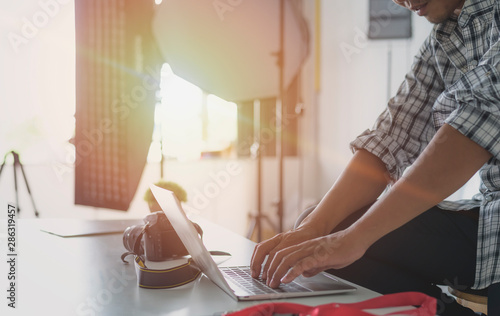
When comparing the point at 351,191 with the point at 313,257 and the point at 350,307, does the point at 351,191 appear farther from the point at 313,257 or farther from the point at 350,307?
the point at 350,307

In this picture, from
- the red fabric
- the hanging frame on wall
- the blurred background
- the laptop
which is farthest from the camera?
the hanging frame on wall

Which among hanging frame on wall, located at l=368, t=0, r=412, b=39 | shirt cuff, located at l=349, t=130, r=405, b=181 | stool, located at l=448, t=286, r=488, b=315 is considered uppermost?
hanging frame on wall, located at l=368, t=0, r=412, b=39

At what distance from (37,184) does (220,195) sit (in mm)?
1364

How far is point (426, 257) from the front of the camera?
89cm

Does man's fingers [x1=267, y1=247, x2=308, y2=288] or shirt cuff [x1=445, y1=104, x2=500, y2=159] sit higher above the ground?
shirt cuff [x1=445, y1=104, x2=500, y2=159]

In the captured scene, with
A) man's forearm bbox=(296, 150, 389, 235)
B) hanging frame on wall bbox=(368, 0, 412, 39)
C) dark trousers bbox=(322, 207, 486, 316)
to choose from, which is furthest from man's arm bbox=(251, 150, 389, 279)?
hanging frame on wall bbox=(368, 0, 412, 39)

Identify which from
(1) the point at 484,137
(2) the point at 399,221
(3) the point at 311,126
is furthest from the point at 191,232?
(3) the point at 311,126

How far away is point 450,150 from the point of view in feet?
2.50

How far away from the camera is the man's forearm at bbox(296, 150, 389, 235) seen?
3.07 ft

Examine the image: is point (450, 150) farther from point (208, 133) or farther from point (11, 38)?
point (208, 133)

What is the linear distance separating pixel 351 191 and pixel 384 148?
128 mm

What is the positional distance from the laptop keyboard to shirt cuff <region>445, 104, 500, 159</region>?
36cm

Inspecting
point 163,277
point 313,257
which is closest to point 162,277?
point 163,277

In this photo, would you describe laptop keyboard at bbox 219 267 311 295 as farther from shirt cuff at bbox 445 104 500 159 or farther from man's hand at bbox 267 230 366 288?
shirt cuff at bbox 445 104 500 159
